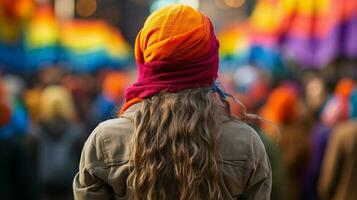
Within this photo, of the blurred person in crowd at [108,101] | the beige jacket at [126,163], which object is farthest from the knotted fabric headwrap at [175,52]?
the blurred person in crowd at [108,101]

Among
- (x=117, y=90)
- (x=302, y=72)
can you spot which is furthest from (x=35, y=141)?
(x=302, y=72)

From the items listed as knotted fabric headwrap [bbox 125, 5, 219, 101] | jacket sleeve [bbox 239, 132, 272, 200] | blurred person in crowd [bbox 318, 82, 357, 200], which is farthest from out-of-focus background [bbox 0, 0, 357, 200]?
knotted fabric headwrap [bbox 125, 5, 219, 101]

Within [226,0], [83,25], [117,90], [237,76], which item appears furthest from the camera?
[226,0]

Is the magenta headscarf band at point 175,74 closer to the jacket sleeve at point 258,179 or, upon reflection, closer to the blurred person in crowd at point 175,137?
the blurred person in crowd at point 175,137

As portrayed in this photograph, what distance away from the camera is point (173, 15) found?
3.93 metres

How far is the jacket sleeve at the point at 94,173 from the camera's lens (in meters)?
3.92

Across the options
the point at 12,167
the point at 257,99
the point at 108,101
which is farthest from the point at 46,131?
the point at 257,99

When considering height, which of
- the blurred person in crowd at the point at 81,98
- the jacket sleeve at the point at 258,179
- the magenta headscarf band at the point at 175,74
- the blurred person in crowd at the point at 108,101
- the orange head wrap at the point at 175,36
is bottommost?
the blurred person in crowd at the point at 81,98

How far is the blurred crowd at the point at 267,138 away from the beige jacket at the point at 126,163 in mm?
1866

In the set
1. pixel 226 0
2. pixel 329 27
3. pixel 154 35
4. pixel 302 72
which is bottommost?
pixel 226 0

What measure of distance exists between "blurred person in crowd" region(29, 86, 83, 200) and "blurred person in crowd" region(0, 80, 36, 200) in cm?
212

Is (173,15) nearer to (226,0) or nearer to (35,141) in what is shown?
(35,141)

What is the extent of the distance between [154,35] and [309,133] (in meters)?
5.64

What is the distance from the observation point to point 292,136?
9.20 m
